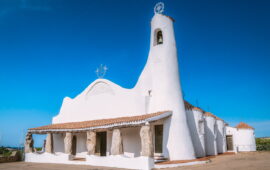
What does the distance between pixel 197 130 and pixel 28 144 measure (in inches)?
518

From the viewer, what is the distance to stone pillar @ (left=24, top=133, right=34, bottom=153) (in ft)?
57.4

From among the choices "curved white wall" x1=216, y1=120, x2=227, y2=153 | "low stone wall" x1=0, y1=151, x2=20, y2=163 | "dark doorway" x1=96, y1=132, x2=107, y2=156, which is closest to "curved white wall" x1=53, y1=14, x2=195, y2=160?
"dark doorway" x1=96, y1=132, x2=107, y2=156

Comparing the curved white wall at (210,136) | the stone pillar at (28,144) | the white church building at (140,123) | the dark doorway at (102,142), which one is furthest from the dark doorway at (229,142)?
the stone pillar at (28,144)

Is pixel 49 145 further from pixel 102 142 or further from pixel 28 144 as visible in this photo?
pixel 102 142

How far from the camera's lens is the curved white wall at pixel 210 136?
18.8 meters

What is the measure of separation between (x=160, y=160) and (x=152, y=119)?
8.17ft

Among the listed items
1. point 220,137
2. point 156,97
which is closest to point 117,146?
point 156,97

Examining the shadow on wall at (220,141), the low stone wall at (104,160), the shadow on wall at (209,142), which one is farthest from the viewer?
the shadow on wall at (220,141)

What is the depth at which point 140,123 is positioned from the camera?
1221 centimetres

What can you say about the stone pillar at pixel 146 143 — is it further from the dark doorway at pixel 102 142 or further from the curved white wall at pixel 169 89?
the dark doorway at pixel 102 142

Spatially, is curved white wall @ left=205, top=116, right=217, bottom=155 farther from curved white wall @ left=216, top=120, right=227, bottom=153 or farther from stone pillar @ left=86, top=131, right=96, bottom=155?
stone pillar @ left=86, top=131, right=96, bottom=155

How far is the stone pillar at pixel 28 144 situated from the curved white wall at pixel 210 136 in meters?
14.2

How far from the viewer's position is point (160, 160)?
12.6 meters

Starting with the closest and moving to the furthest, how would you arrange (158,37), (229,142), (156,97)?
1. (156,97)
2. (158,37)
3. (229,142)
